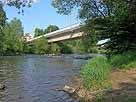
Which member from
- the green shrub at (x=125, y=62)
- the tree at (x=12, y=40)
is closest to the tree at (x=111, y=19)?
the green shrub at (x=125, y=62)

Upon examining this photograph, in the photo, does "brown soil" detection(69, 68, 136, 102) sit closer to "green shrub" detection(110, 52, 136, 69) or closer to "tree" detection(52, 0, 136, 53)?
"green shrub" detection(110, 52, 136, 69)

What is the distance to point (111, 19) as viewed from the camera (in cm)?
3728

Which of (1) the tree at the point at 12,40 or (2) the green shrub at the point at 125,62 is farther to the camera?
(1) the tree at the point at 12,40

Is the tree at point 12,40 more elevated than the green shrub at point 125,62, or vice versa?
the tree at point 12,40

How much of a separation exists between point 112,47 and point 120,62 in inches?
282

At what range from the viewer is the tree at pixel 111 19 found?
3425 centimetres

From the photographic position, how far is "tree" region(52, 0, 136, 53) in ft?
112

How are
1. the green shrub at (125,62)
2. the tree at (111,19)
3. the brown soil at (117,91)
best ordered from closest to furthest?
the brown soil at (117,91) → the green shrub at (125,62) → the tree at (111,19)

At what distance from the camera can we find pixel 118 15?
35.1 m

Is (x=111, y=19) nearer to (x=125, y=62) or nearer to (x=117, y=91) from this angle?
(x=125, y=62)

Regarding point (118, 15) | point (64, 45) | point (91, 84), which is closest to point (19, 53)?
point (64, 45)

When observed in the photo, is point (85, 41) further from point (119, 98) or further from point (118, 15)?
point (119, 98)

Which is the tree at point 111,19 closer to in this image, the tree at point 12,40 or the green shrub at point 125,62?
the green shrub at point 125,62

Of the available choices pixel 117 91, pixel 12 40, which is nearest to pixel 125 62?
pixel 117 91
